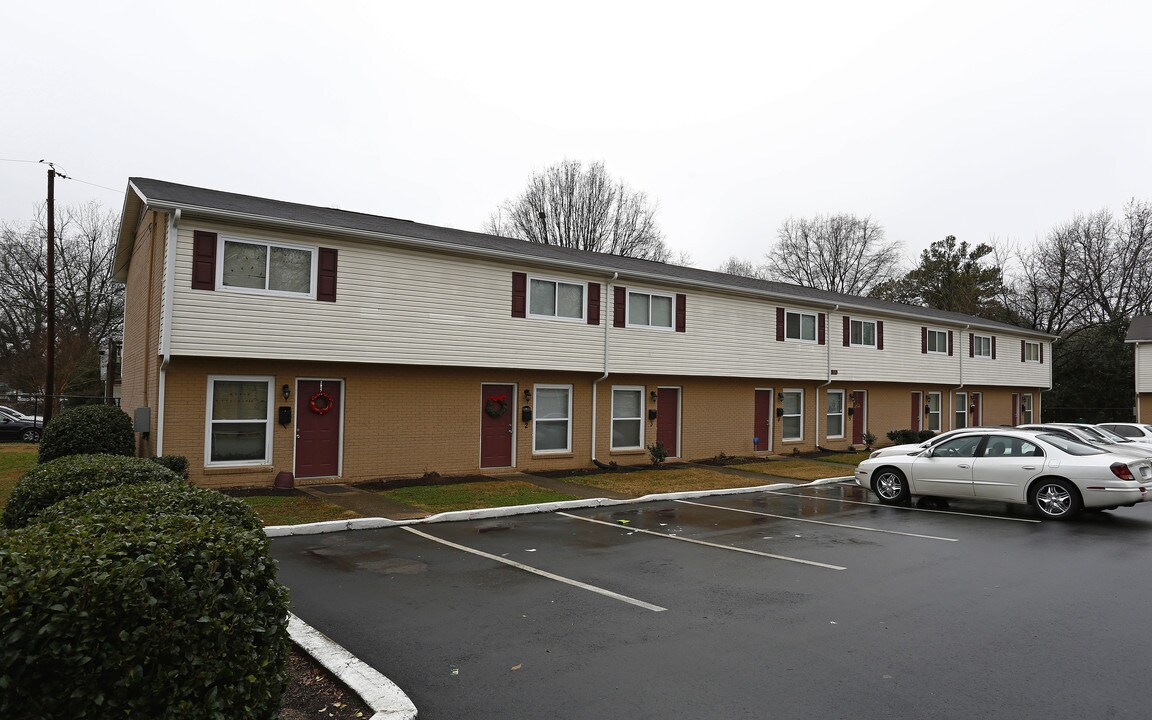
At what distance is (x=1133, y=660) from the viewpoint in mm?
5277

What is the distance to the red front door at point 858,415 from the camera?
26.2 metres

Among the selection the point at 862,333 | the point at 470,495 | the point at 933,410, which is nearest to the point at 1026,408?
the point at 933,410

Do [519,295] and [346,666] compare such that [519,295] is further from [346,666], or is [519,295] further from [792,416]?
[346,666]

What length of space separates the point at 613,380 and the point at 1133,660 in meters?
14.6

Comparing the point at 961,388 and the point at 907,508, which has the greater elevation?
the point at 961,388

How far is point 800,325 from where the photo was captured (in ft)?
77.9

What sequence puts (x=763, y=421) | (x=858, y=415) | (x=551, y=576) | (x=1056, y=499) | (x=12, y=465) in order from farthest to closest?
(x=858, y=415) → (x=763, y=421) → (x=12, y=465) → (x=1056, y=499) → (x=551, y=576)

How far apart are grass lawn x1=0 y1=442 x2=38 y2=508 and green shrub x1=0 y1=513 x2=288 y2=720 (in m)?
10.9

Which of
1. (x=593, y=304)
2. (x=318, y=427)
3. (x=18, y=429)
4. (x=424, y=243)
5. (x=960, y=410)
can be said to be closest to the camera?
(x=318, y=427)

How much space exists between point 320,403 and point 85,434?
4.08 meters

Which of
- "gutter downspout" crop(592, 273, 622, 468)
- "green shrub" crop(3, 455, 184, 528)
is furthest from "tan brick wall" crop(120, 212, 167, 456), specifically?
"gutter downspout" crop(592, 273, 622, 468)

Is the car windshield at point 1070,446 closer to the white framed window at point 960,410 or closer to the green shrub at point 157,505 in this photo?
the green shrub at point 157,505

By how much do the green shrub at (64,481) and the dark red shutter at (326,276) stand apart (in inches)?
281

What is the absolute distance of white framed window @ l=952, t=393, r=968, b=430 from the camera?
102 feet
